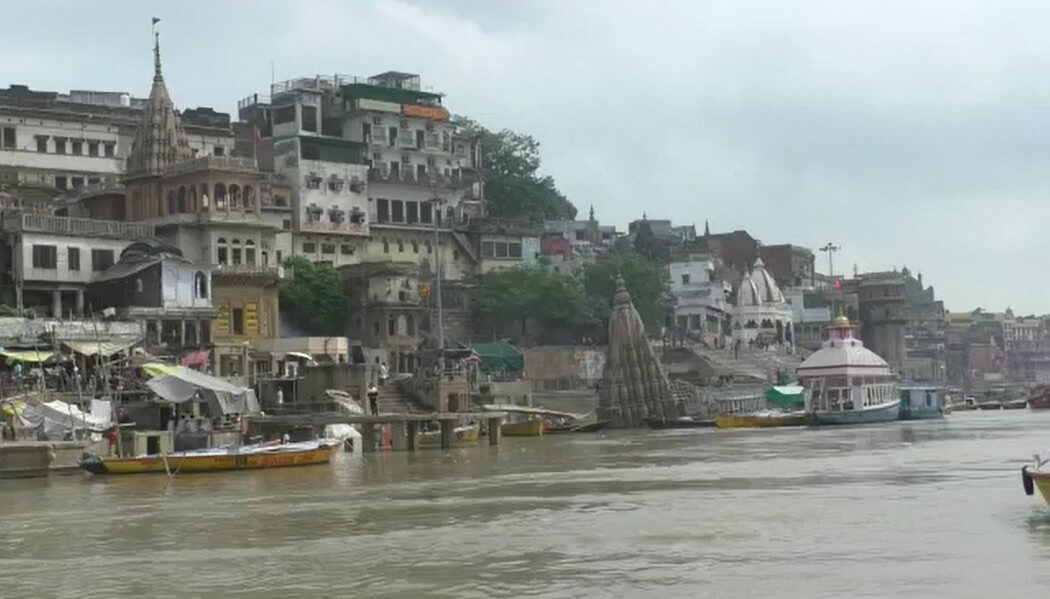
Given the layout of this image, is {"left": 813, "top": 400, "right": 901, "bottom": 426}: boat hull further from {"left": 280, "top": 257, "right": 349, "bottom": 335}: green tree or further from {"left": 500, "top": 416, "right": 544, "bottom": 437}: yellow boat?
{"left": 280, "top": 257, "right": 349, "bottom": 335}: green tree

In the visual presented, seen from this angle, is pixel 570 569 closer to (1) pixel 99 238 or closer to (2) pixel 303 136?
(1) pixel 99 238

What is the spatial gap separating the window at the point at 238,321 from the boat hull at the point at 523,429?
1252cm

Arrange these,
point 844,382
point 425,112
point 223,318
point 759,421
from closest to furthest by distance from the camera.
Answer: point 223,318 → point 759,421 → point 844,382 → point 425,112

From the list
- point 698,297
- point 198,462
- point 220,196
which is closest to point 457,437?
point 220,196

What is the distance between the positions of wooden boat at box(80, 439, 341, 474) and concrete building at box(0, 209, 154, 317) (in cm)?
1859

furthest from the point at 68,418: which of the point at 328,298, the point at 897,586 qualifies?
the point at 897,586

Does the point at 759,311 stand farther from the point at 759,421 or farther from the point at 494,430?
the point at 494,430

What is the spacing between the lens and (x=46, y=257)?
60938mm

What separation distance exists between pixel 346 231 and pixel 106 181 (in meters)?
13.2

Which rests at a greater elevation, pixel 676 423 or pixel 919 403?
pixel 919 403

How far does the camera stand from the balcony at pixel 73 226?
2366 inches

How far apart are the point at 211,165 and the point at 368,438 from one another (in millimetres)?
16845

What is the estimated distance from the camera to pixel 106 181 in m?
73.3

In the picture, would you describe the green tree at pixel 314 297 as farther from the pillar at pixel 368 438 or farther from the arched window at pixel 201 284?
the pillar at pixel 368 438
